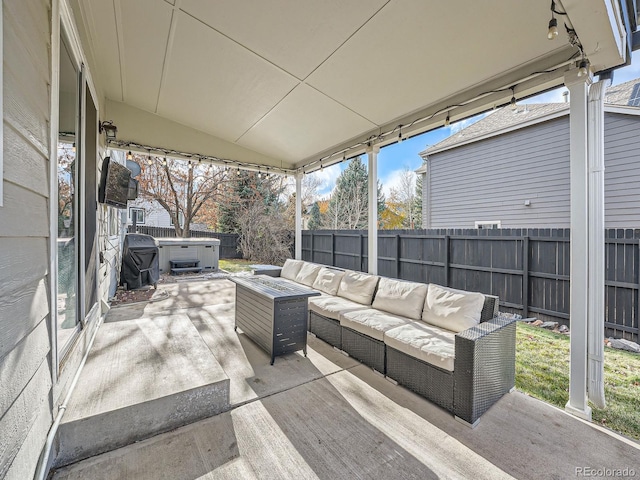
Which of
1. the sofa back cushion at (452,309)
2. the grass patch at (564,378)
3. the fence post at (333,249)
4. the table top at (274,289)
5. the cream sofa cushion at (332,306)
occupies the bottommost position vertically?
the grass patch at (564,378)

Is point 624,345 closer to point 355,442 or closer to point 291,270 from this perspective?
point 355,442

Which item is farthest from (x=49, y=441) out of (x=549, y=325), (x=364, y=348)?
(x=549, y=325)

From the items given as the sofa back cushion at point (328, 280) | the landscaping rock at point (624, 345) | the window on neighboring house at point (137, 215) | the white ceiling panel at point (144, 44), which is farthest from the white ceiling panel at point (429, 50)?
→ the window on neighboring house at point (137, 215)

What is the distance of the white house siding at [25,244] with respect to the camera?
3.56ft

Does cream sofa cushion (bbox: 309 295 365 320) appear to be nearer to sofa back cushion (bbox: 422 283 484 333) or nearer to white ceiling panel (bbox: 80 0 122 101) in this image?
sofa back cushion (bbox: 422 283 484 333)

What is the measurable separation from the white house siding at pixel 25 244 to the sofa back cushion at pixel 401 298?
2983 millimetres

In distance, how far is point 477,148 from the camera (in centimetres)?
827

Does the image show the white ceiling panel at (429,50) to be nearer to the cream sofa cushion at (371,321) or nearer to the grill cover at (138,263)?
the cream sofa cushion at (371,321)

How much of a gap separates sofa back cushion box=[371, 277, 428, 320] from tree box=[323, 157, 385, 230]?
43.7 ft

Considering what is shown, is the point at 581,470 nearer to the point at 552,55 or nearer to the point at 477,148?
the point at 552,55

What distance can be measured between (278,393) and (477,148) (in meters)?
8.63

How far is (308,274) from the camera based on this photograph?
499cm

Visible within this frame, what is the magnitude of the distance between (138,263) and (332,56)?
19.3 ft

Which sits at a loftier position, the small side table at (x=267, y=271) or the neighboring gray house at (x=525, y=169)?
the neighboring gray house at (x=525, y=169)
